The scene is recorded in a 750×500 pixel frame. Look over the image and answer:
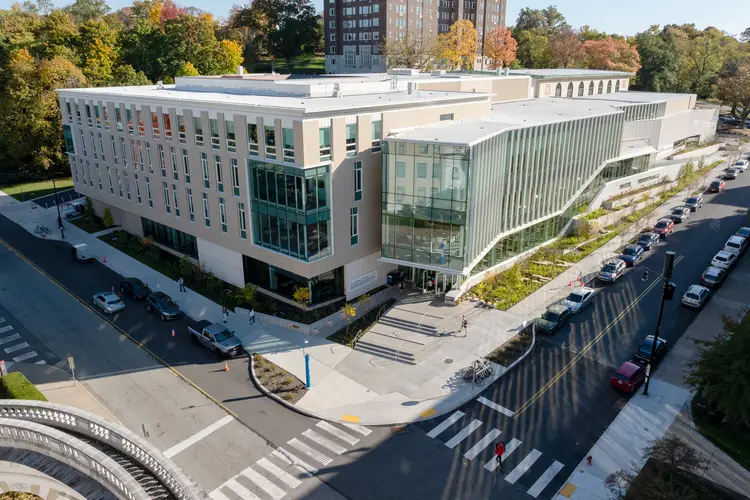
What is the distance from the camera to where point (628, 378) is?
87.9 feet

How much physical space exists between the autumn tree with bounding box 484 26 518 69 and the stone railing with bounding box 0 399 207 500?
313 ft

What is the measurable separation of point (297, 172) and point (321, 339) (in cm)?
1005

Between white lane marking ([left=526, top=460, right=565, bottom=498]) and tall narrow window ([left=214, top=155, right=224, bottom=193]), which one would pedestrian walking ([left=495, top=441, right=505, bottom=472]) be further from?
tall narrow window ([left=214, top=155, right=224, bottom=193])

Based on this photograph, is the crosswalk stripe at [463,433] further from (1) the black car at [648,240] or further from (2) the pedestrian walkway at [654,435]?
(1) the black car at [648,240]

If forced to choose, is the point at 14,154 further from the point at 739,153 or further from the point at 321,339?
the point at 739,153

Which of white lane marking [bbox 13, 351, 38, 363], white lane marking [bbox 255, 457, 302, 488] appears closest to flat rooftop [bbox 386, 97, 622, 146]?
white lane marking [bbox 255, 457, 302, 488]

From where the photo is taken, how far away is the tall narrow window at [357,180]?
33.8m

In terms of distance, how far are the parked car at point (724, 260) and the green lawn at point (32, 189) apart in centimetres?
7047

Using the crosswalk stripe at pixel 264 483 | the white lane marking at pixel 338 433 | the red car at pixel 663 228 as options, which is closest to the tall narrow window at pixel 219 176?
the white lane marking at pixel 338 433

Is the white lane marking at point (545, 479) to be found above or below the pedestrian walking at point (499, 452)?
below

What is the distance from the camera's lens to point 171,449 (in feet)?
77.3

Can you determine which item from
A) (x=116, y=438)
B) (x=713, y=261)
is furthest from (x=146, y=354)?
(x=713, y=261)

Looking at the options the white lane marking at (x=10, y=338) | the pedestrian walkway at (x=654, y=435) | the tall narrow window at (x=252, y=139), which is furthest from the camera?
the tall narrow window at (x=252, y=139)

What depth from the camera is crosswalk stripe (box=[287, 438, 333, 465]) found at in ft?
75.3
